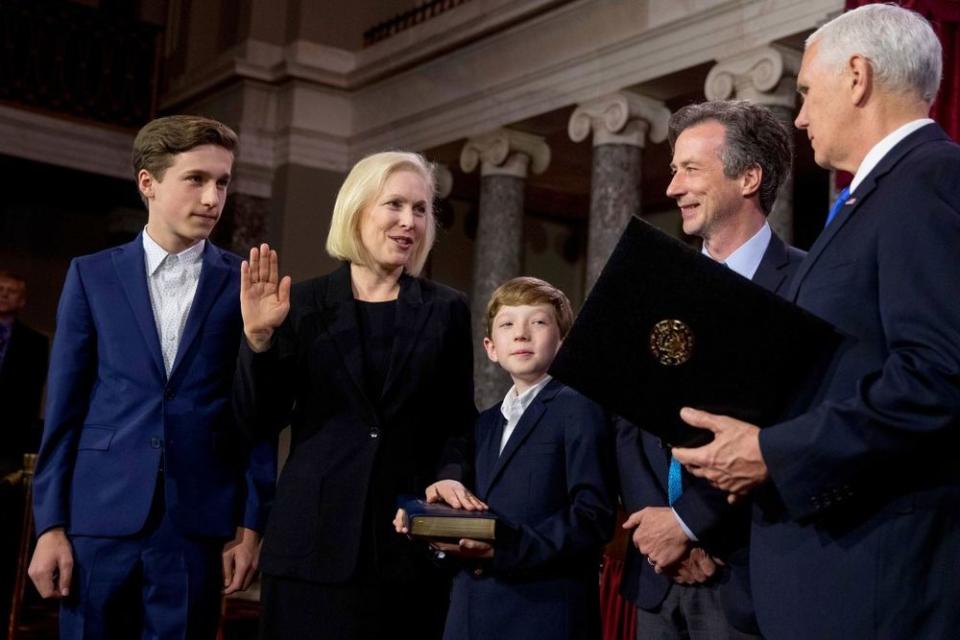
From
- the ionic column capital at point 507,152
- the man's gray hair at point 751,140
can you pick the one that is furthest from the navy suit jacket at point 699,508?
the ionic column capital at point 507,152

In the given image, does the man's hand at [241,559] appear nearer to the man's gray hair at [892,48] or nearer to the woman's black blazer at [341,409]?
the woman's black blazer at [341,409]

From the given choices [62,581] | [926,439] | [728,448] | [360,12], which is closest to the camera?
[926,439]

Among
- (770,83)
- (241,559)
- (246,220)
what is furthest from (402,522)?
(246,220)

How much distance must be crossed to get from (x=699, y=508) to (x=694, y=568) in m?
0.16

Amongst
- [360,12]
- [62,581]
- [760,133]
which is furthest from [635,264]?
[360,12]

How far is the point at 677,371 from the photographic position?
2023 mm

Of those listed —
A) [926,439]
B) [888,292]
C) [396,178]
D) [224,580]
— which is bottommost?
[224,580]

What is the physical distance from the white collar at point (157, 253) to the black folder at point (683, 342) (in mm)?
1200

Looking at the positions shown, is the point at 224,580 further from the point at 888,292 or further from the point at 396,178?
the point at 888,292

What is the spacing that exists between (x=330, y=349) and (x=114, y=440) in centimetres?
53

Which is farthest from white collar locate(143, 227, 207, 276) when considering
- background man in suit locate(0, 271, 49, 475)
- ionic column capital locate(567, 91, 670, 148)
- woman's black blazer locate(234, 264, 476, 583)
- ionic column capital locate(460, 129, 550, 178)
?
ionic column capital locate(460, 129, 550, 178)

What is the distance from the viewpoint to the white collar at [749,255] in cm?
265

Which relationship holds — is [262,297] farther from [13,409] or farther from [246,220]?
[246,220]

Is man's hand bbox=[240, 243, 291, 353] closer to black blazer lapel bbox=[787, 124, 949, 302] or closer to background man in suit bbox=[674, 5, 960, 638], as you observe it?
background man in suit bbox=[674, 5, 960, 638]
